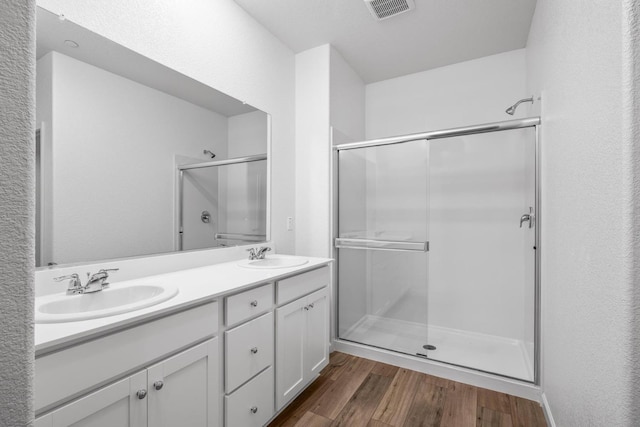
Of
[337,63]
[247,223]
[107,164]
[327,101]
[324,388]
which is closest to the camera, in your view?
[107,164]

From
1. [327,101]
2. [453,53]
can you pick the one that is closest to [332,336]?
[327,101]

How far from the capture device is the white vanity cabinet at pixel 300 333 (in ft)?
5.31

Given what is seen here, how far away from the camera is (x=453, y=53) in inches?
104

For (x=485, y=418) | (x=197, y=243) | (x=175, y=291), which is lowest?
(x=485, y=418)

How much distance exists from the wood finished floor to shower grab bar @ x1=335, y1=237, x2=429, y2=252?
91 cm

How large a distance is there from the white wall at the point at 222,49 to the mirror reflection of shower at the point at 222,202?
0.58ft

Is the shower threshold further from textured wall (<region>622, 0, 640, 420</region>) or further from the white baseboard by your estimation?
textured wall (<region>622, 0, 640, 420</region>)

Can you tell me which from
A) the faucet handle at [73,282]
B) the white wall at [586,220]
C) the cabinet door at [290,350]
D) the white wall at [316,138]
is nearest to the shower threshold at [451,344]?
the white wall at [586,220]

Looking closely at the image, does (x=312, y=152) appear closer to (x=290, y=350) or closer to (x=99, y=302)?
(x=290, y=350)

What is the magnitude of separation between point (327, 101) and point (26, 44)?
2.23 meters

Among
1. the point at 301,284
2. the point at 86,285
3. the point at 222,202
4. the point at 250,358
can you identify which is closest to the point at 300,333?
the point at 301,284

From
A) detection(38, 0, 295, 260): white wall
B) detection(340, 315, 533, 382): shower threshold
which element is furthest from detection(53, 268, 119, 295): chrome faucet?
detection(340, 315, 533, 382): shower threshold

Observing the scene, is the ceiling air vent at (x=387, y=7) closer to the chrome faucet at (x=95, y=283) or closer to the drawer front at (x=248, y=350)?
the drawer front at (x=248, y=350)

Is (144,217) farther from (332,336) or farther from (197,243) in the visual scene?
(332,336)
